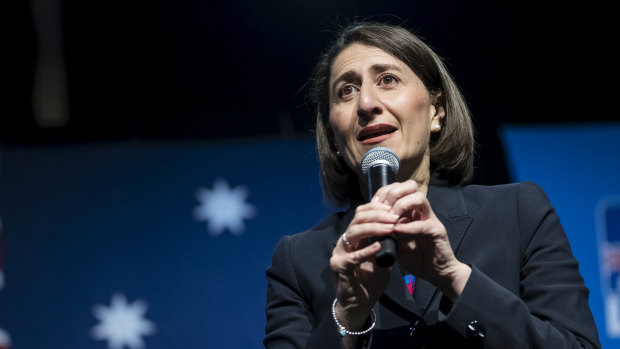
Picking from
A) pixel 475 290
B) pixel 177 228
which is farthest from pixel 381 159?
pixel 177 228

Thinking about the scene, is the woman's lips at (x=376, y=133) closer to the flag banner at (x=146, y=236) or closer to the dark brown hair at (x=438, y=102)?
the dark brown hair at (x=438, y=102)

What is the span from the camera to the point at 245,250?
2928 mm

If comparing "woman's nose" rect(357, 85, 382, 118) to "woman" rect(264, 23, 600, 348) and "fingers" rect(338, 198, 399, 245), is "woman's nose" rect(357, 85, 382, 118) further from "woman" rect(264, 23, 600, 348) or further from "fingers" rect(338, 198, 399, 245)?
"fingers" rect(338, 198, 399, 245)

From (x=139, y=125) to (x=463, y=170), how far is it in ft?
6.02

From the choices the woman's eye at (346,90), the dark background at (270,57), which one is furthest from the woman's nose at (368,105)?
the dark background at (270,57)

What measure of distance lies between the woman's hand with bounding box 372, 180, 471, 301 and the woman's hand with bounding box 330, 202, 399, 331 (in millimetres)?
30

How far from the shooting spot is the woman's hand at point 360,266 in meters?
1.13

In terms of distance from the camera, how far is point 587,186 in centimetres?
296

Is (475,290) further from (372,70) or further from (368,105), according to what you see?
(372,70)

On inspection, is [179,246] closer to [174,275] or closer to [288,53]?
[174,275]

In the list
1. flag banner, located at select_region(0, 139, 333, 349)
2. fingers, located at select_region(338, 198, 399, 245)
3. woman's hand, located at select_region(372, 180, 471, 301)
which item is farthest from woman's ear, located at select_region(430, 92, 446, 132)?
flag banner, located at select_region(0, 139, 333, 349)

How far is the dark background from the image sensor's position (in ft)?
10.3

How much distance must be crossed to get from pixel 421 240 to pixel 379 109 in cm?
47

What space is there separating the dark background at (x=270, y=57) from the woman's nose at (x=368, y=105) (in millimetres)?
1482
